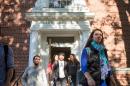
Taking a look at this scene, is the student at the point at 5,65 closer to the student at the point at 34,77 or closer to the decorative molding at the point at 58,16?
the student at the point at 34,77

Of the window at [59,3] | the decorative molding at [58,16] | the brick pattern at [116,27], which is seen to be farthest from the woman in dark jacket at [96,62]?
the window at [59,3]

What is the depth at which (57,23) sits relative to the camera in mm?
13500

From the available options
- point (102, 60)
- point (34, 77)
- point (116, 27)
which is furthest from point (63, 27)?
point (102, 60)

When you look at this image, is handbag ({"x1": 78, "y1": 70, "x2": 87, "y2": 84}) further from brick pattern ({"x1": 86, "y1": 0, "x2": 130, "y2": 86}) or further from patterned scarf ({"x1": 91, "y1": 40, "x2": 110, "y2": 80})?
brick pattern ({"x1": 86, "y1": 0, "x2": 130, "y2": 86})

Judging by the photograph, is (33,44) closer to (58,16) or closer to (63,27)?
(63,27)

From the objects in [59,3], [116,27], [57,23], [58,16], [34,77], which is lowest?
[34,77]

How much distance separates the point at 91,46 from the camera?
5730mm

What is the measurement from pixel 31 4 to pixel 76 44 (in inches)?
85.0

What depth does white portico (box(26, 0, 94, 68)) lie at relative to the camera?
13.4m

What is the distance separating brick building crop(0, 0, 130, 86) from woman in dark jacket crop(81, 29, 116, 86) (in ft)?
25.0

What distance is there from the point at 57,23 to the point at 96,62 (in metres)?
Result: 7.91

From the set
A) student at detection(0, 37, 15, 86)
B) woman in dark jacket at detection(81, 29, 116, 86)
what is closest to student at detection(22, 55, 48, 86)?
woman in dark jacket at detection(81, 29, 116, 86)

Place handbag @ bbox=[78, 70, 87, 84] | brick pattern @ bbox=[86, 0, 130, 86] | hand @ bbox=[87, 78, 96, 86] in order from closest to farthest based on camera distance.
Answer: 1. hand @ bbox=[87, 78, 96, 86]
2. handbag @ bbox=[78, 70, 87, 84]
3. brick pattern @ bbox=[86, 0, 130, 86]

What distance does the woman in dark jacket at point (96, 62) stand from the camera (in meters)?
5.60
